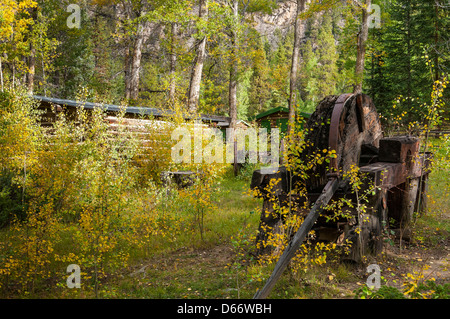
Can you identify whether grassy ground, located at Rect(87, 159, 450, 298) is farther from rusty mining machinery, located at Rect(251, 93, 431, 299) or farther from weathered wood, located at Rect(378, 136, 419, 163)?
weathered wood, located at Rect(378, 136, 419, 163)

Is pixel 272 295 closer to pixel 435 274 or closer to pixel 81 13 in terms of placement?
pixel 435 274

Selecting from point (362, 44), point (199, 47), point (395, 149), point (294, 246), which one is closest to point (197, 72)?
point (199, 47)

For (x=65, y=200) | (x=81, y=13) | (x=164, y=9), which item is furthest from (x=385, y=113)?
(x=81, y=13)

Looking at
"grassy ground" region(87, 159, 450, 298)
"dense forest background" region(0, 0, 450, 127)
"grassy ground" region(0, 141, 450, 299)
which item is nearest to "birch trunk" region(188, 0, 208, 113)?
"dense forest background" region(0, 0, 450, 127)

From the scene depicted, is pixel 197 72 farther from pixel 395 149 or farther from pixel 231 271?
pixel 231 271


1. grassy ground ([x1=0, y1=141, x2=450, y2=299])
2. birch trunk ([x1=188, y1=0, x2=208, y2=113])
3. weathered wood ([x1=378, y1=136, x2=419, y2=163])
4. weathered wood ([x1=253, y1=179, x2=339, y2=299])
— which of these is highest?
birch trunk ([x1=188, y1=0, x2=208, y2=113])

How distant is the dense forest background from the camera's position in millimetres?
15111

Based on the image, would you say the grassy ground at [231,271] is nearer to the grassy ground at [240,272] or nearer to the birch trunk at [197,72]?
the grassy ground at [240,272]

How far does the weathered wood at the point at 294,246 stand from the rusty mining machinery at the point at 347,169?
0.12 feet

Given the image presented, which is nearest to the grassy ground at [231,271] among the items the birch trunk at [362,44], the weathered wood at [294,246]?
the weathered wood at [294,246]

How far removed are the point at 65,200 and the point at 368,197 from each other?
259 inches

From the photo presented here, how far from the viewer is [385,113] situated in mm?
24547

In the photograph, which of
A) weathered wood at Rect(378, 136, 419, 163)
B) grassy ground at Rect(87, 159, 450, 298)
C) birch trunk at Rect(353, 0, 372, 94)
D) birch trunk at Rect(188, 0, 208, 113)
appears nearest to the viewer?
grassy ground at Rect(87, 159, 450, 298)

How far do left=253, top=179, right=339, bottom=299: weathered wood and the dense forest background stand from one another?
8.27 meters
